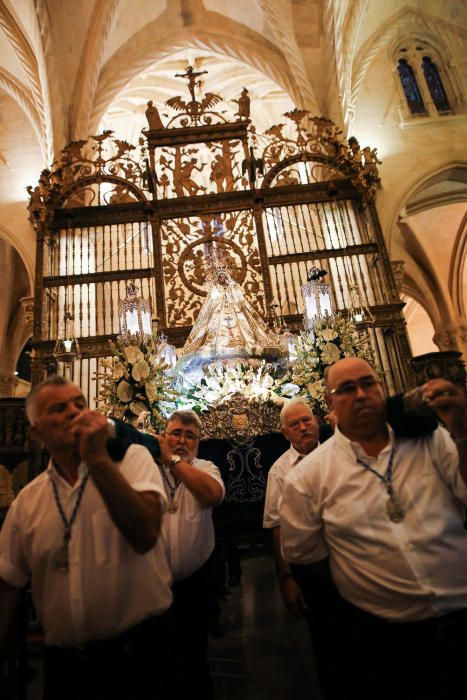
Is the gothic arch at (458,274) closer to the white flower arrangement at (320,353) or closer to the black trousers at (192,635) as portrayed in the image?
the white flower arrangement at (320,353)

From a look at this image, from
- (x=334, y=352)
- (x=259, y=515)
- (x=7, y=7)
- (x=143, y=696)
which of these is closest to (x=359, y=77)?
(x=7, y=7)

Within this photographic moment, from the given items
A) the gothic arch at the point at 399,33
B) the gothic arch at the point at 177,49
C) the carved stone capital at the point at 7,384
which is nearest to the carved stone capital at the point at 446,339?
the gothic arch at the point at 399,33

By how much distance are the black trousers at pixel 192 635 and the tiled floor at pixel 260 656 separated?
269mm

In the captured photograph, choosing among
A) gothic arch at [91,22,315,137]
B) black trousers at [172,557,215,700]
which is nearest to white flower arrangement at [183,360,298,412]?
black trousers at [172,557,215,700]

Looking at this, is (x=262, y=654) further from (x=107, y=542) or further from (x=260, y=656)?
(x=107, y=542)

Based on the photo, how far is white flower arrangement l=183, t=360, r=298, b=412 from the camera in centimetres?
414

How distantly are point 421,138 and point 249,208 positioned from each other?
182 inches

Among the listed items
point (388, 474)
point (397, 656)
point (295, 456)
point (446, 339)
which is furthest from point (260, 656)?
point (446, 339)

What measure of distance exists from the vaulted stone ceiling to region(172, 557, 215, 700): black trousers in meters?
7.81

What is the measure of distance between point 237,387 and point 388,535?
277 cm

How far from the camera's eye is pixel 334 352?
13.5 ft

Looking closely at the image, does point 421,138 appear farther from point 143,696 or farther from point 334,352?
point 143,696

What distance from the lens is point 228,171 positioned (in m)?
7.56

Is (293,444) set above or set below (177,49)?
below
